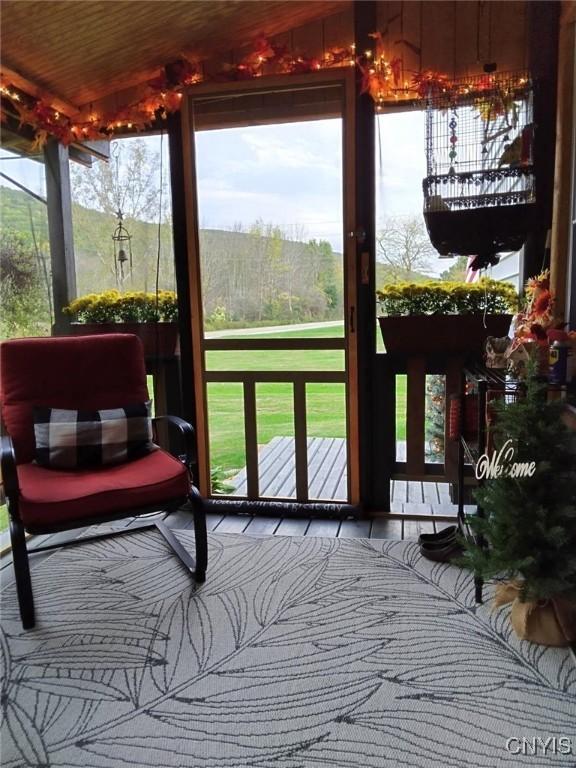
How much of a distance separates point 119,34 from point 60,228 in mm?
1083

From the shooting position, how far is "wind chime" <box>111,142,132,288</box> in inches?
121

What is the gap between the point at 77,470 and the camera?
2.37m

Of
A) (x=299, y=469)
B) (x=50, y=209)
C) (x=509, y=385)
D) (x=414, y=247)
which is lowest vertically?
(x=299, y=469)

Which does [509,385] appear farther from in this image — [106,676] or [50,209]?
[50,209]

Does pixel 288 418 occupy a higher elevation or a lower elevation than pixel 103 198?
lower

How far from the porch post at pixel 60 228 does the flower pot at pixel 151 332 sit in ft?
0.59

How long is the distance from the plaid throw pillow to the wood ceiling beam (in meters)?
1.63

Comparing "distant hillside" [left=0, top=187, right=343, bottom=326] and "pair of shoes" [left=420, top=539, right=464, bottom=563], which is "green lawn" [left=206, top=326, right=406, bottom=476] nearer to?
"distant hillside" [left=0, top=187, right=343, bottom=326]

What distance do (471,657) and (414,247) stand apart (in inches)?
75.7

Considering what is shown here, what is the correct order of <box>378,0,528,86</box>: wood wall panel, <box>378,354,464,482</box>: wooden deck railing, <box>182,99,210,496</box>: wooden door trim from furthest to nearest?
1. <box>182,99,210,496</box>: wooden door trim
2. <box>378,354,464,482</box>: wooden deck railing
3. <box>378,0,528,86</box>: wood wall panel

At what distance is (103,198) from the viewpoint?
10.1 feet

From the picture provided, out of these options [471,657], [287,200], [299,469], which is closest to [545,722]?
[471,657]

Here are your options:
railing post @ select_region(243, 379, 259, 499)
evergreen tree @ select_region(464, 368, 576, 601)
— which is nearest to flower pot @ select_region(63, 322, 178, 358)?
railing post @ select_region(243, 379, 259, 499)

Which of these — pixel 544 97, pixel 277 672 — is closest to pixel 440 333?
pixel 544 97
